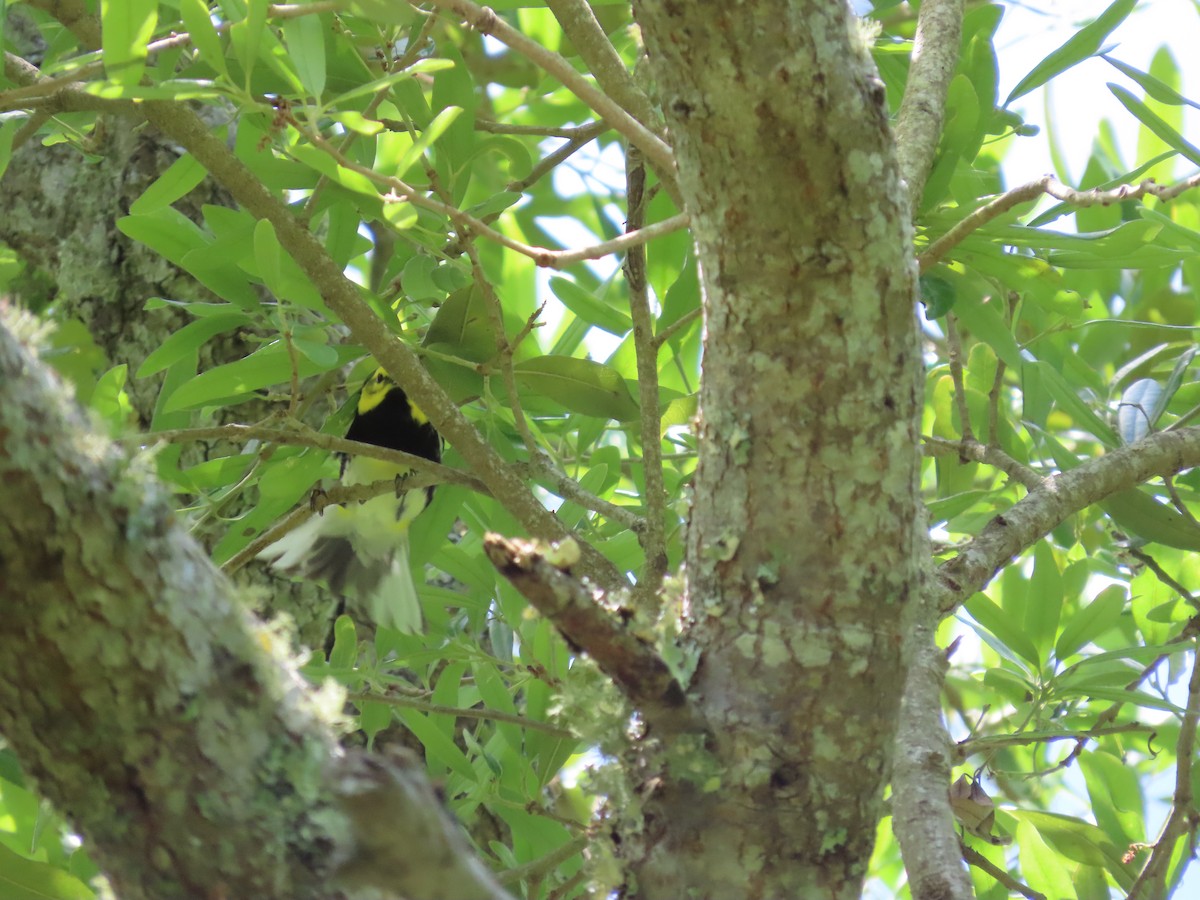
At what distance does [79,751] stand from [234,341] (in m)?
2.06

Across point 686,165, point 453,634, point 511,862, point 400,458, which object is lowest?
point 511,862

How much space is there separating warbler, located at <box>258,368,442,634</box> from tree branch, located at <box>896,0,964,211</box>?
104 cm

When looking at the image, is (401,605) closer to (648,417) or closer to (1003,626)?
(648,417)

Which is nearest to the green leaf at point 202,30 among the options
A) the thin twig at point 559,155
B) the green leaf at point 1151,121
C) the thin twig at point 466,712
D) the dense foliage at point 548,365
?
the dense foliage at point 548,365

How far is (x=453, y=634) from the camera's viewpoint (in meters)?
2.31

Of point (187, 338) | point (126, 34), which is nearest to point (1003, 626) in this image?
point (187, 338)

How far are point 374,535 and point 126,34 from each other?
216 cm

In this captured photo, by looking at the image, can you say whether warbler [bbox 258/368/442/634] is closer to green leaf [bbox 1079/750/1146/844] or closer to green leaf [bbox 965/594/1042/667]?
green leaf [bbox 965/594/1042/667]

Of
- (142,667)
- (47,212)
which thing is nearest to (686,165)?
(142,667)

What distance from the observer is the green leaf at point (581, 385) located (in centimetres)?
180

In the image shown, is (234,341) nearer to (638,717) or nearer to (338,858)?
(638,717)

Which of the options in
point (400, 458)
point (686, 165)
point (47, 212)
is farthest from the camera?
point (47, 212)

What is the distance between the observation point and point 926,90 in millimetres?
1702

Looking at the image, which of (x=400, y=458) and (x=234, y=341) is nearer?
(x=400, y=458)
